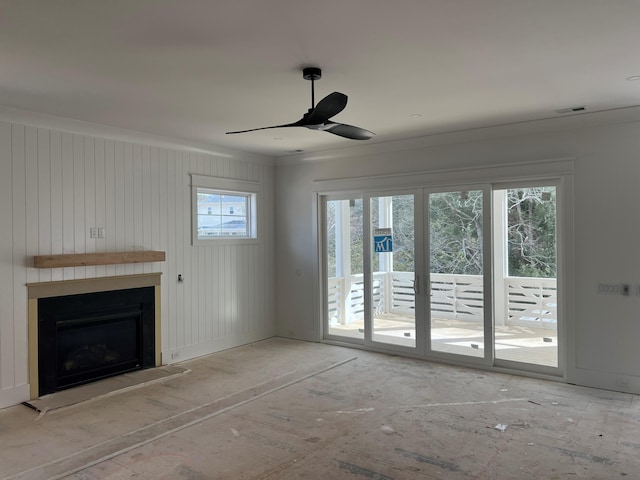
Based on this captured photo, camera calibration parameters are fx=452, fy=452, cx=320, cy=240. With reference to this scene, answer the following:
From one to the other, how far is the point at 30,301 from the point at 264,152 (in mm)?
3480

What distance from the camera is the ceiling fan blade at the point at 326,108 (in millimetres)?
2885

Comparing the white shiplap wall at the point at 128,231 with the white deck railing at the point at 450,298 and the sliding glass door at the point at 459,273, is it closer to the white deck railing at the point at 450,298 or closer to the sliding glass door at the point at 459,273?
the white deck railing at the point at 450,298

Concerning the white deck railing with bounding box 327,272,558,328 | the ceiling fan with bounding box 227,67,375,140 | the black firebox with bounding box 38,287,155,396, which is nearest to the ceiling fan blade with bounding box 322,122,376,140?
the ceiling fan with bounding box 227,67,375,140

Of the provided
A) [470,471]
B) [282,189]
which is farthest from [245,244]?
[470,471]

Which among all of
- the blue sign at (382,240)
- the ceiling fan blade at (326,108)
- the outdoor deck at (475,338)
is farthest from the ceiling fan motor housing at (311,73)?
the outdoor deck at (475,338)

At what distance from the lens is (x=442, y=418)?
3814 millimetres

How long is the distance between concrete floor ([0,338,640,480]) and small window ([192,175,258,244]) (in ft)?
6.36

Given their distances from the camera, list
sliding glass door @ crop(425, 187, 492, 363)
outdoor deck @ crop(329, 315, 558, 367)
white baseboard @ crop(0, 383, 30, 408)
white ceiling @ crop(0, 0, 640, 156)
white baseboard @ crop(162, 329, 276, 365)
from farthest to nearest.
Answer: white baseboard @ crop(162, 329, 276, 365), sliding glass door @ crop(425, 187, 492, 363), outdoor deck @ crop(329, 315, 558, 367), white baseboard @ crop(0, 383, 30, 408), white ceiling @ crop(0, 0, 640, 156)

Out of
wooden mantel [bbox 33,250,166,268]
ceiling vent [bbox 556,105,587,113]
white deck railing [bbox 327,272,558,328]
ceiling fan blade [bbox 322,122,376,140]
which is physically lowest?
white deck railing [bbox 327,272,558,328]

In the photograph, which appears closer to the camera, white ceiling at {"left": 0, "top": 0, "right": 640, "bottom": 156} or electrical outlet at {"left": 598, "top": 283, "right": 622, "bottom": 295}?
white ceiling at {"left": 0, "top": 0, "right": 640, "bottom": 156}

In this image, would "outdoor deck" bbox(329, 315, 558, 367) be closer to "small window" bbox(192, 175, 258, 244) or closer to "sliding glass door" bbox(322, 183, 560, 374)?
"sliding glass door" bbox(322, 183, 560, 374)

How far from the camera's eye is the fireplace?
4.38 meters

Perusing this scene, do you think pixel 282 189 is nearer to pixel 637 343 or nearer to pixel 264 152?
pixel 264 152

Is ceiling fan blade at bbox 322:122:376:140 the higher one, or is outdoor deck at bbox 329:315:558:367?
ceiling fan blade at bbox 322:122:376:140
